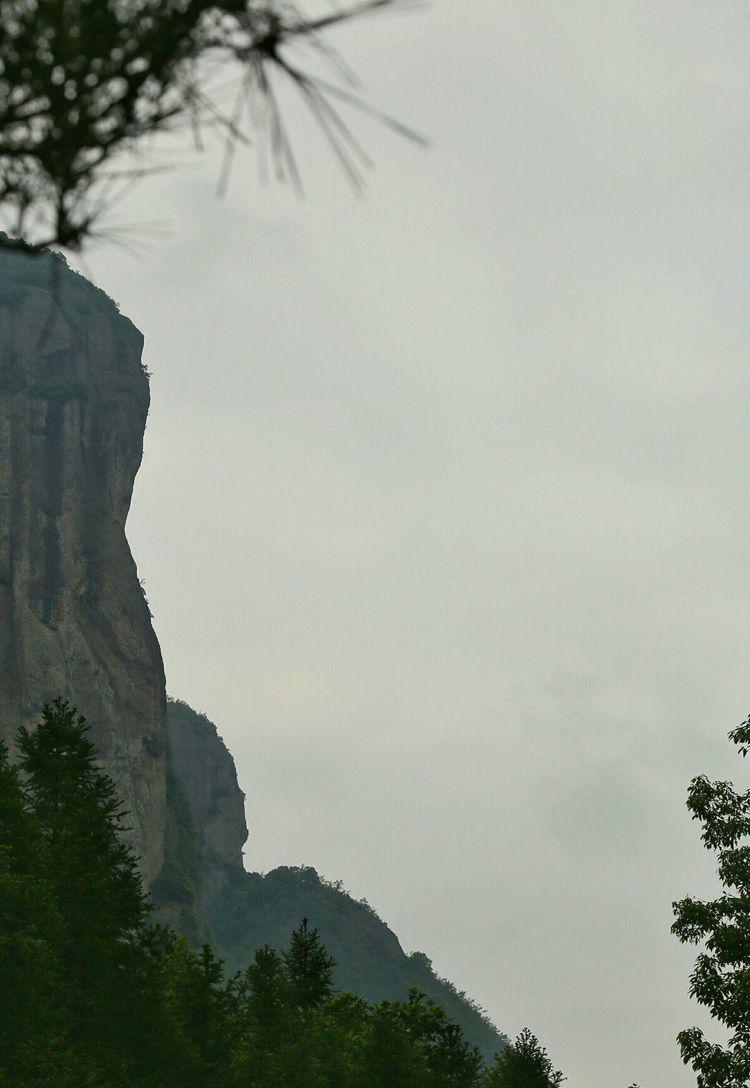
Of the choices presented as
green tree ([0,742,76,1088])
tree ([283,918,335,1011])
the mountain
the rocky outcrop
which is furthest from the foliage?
the rocky outcrop

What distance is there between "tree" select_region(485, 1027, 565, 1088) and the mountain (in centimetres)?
5009

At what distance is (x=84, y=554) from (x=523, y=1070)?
216 ft

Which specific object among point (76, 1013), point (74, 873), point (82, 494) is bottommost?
point (76, 1013)

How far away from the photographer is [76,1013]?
1382 inches

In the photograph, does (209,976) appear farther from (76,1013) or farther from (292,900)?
(292,900)

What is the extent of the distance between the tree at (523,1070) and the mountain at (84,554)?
50091 millimetres

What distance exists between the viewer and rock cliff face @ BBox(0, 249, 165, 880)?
97.1 m

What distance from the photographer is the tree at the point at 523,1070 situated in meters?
48.3

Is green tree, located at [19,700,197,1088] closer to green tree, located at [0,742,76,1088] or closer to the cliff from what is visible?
green tree, located at [0,742,76,1088]

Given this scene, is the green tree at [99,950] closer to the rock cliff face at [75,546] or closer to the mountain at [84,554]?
the mountain at [84,554]

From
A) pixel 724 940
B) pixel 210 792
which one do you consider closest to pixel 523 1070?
pixel 724 940

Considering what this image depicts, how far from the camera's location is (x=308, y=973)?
5316 centimetres

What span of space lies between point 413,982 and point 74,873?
14922cm

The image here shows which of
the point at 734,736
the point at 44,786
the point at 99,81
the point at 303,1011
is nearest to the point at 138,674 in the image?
the point at 303,1011
